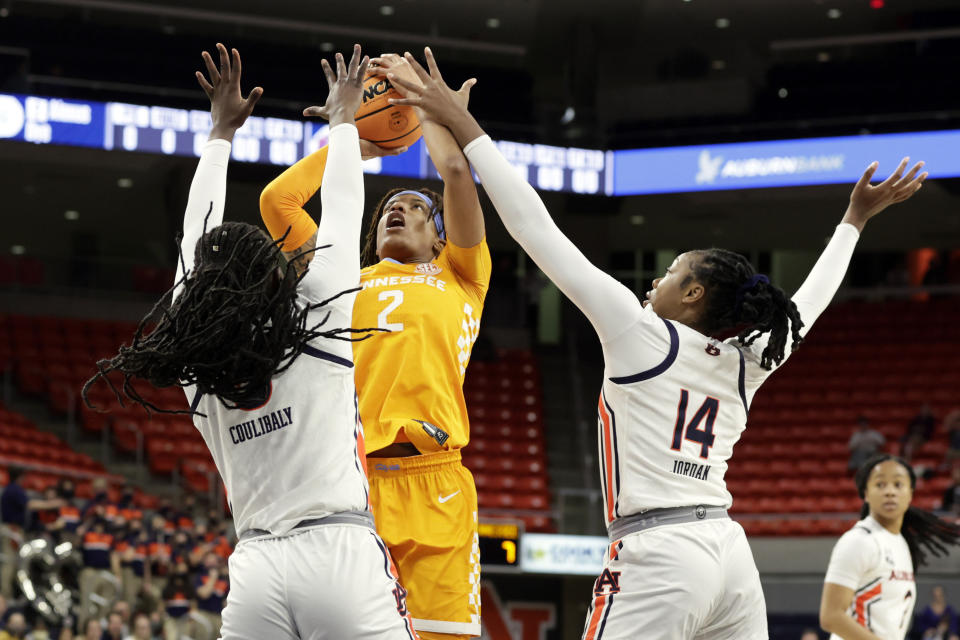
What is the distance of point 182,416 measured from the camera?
636 inches

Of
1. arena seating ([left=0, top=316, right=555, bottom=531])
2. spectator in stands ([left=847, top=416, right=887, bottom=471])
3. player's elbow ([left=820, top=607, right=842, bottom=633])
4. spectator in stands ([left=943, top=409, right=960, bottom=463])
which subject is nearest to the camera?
player's elbow ([left=820, top=607, right=842, bottom=633])

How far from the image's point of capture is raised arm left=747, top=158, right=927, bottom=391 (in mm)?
3752

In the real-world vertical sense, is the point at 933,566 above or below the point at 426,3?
below

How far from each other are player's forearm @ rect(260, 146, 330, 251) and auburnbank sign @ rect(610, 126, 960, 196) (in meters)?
13.0

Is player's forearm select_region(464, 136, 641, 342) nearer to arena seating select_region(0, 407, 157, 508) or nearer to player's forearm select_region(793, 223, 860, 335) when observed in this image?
player's forearm select_region(793, 223, 860, 335)

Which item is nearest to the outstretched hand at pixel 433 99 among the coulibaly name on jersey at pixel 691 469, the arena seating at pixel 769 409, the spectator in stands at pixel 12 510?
the coulibaly name on jersey at pixel 691 469

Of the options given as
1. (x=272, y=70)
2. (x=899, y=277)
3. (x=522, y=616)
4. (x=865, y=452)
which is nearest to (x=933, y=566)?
(x=865, y=452)

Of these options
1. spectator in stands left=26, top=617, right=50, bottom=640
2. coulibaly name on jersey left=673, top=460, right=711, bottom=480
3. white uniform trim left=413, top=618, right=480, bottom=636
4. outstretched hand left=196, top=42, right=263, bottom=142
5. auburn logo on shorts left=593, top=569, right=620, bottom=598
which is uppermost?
outstretched hand left=196, top=42, right=263, bottom=142

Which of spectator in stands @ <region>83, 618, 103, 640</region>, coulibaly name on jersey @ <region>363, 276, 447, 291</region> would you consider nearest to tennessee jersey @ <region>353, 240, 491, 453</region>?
coulibaly name on jersey @ <region>363, 276, 447, 291</region>

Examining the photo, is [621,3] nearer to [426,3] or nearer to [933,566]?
[426,3]

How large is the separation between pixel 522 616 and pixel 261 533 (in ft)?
41.6

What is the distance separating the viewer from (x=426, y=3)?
61.9 feet

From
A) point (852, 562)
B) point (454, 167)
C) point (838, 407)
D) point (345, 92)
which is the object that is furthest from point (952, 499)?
point (345, 92)

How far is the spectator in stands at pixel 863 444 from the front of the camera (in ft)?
49.8
